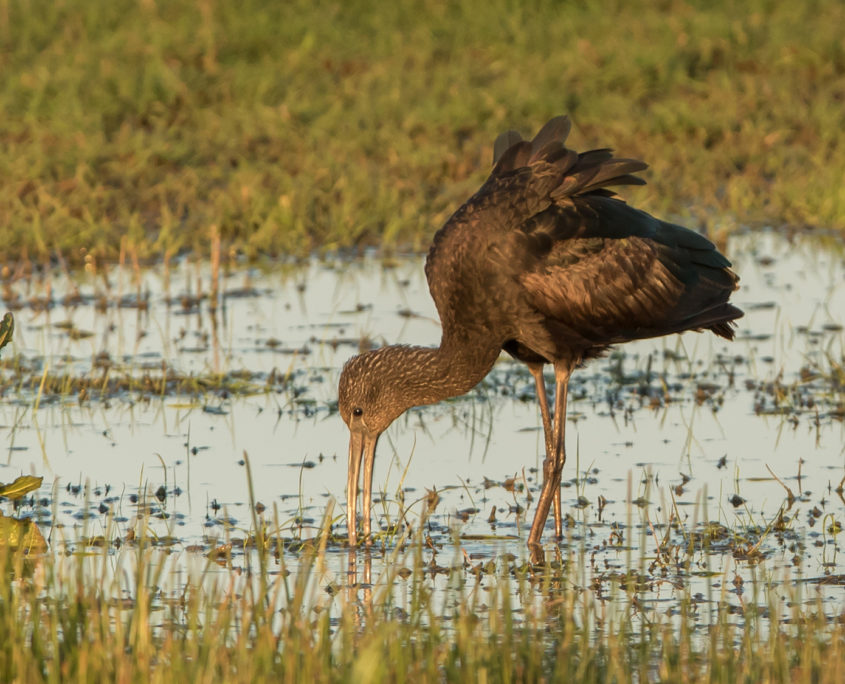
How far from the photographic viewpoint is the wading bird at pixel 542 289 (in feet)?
20.6

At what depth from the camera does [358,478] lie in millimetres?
6383

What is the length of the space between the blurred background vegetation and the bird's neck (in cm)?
366

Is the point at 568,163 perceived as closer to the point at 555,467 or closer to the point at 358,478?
the point at 555,467

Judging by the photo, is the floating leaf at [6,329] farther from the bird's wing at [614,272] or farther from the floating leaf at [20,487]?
the bird's wing at [614,272]

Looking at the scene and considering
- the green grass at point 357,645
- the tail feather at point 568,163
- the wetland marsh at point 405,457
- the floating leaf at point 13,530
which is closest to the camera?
the green grass at point 357,645

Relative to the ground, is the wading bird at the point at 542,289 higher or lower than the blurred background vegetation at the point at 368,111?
lower

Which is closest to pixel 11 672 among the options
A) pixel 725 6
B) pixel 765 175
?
pixel 765 175

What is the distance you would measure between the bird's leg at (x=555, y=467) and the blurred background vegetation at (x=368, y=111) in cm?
387

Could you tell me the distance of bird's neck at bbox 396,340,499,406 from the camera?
6477mm

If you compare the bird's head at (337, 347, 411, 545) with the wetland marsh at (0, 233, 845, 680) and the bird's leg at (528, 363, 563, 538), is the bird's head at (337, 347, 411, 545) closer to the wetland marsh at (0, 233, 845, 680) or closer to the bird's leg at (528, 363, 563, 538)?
the wetland marsh at (0, 233, 845, 680)

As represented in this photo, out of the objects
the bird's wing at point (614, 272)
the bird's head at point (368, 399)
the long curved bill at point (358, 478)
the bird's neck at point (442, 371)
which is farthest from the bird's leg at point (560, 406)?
the long curved bill at point (358, 478)

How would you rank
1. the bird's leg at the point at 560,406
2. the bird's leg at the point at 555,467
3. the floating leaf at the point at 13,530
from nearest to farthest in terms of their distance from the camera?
1. the floating leaf at the point at 13,530
2. the bird's leg at the point at 555,467
3. the bird's leg at the point at 560,406

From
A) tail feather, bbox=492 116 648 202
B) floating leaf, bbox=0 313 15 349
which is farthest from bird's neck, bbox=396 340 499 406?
floating leaf, bbox=0 313 15 349

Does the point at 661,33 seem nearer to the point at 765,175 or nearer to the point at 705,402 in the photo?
the point at 765,175
